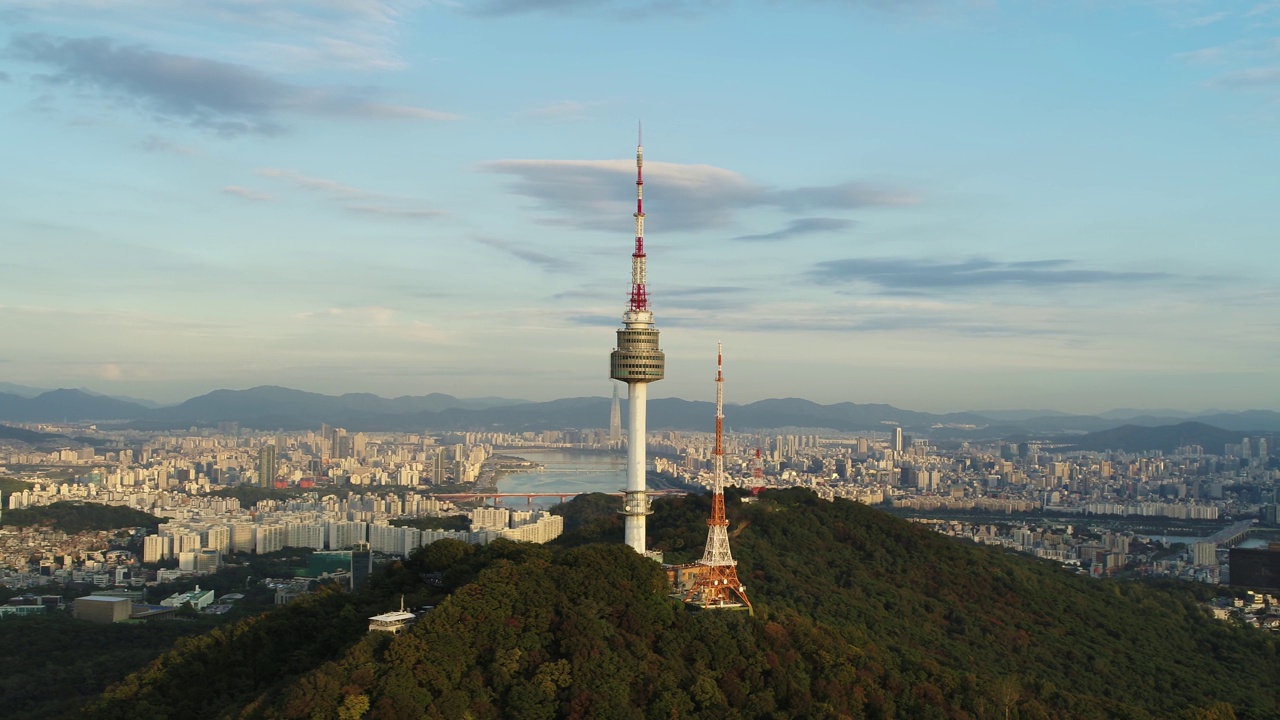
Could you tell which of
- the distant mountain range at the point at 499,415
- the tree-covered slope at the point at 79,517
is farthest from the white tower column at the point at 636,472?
the distant mountain range at the point at 499,415

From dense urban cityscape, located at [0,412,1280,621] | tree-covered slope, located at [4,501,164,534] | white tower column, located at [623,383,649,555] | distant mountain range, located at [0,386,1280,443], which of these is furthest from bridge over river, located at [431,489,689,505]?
distant mountain range, located at [0,386,1280,443]

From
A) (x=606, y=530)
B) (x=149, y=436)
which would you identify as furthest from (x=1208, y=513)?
(x=149, y=436)

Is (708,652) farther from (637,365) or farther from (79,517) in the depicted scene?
(79,517)

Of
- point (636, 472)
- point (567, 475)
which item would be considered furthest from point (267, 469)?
point (636, 472)

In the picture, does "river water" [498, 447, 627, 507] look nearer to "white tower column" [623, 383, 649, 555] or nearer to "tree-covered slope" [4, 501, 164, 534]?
"tree-covered slope" [4, 501, 164, 534]

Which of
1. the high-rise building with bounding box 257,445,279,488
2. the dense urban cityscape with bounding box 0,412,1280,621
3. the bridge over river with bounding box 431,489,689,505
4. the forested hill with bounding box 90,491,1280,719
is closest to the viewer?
the forested hill with bounding box 90,491,1280,719

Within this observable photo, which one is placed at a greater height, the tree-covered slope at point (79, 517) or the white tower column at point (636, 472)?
the white tower column at point (636, 472)

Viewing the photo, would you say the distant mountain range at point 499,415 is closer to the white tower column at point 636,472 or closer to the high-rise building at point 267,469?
the high-rise building at point 267,469
